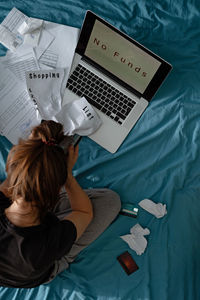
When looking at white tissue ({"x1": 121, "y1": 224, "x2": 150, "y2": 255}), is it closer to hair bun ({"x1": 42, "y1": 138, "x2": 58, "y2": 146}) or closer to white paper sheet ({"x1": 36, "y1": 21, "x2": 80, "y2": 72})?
hair bun ({"x1": 42, "y1": 138, "x2": 58, "y2": 146})

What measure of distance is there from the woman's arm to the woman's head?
0.21 m

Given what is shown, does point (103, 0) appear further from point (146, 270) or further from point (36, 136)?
point (146, 270)

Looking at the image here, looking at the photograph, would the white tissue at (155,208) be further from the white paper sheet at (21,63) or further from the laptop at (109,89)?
the white paper sheet at (21,63)

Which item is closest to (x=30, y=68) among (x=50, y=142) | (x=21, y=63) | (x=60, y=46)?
(x=21, y=63)

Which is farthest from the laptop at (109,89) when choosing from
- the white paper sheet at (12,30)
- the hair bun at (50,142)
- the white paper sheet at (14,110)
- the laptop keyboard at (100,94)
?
the hair bun at (50,142)

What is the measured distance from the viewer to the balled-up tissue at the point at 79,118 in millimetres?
1038

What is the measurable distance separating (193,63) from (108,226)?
29.2 inches

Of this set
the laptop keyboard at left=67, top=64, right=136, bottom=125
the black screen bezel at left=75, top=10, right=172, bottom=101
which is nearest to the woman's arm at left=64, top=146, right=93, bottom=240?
the laptop keyboard at left=67, top=64, right=136, bottom=125

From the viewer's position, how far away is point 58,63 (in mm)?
1102

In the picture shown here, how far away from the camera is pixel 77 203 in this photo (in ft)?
3.08

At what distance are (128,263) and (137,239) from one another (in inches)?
3.6

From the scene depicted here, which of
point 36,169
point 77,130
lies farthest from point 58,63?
point 36,169

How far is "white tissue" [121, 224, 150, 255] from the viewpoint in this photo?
1019 mm

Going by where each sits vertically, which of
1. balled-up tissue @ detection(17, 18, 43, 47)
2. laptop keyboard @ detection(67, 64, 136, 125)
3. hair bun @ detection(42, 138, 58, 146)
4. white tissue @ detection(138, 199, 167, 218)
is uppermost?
balled-up tissue @ detection(17, 18, 43, 47)
